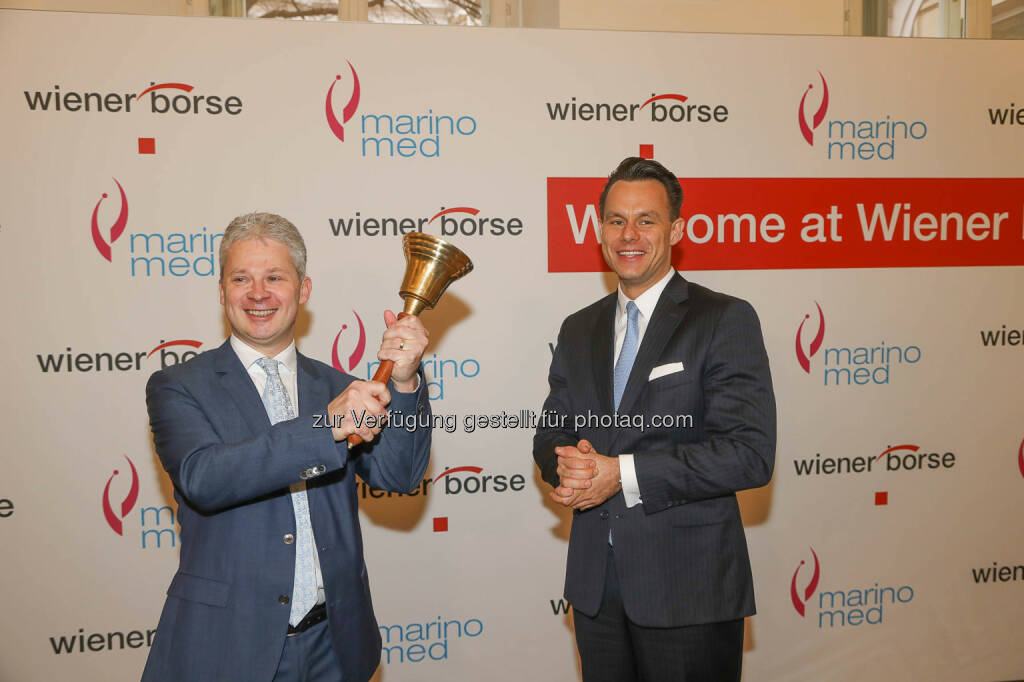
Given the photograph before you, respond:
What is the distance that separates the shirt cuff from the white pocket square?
28cm

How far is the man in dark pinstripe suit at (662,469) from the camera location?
2207 mm

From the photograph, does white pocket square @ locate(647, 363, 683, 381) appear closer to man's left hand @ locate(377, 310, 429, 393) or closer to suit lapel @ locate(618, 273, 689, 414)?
suit lapel @ locate(618, 273, 689, 414)

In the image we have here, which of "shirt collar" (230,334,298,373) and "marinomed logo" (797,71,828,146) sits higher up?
"marinomed logo" (797,71,828,146)

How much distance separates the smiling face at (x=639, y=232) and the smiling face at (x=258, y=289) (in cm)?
112

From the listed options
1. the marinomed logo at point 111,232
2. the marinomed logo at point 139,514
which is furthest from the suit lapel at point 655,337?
the marinomed logo at point 111,232

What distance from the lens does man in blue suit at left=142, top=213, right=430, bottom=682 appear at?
5.81 ft

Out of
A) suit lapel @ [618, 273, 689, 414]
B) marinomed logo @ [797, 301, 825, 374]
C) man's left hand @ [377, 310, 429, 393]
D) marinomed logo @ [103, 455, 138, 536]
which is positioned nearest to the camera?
man's left hand @ [377, 310, 429, 393]

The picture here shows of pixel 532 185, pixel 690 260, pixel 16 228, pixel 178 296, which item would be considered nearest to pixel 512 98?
pixel 532 185

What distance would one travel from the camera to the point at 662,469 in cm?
217

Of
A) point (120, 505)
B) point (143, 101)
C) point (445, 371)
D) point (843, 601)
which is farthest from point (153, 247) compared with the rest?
point (843, 601)

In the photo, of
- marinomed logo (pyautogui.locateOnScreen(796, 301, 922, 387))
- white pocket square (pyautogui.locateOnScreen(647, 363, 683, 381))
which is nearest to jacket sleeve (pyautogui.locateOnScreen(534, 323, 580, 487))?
white pocket square (pyautogui.locateOnScreen(647, 363, 683, 381))

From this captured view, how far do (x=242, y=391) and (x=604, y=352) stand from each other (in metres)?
1.23

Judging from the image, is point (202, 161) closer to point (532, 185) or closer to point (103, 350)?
point (103, 350)

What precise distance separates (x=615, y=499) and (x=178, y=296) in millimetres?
2311
